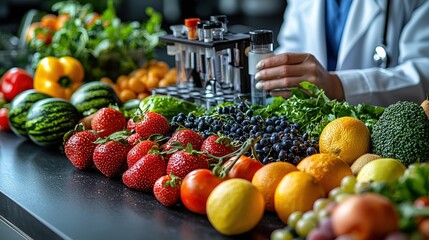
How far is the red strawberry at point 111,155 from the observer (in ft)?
5.24

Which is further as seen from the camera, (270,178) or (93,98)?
(93,98)

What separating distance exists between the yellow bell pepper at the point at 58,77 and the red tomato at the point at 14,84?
0.04m

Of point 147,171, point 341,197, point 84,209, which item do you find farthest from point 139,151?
point 341,197

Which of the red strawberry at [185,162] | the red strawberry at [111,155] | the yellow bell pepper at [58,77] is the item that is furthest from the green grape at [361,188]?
the yellow bell pepper at [58,77]

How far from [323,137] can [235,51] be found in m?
0.55

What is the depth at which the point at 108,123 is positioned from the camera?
1.77 m

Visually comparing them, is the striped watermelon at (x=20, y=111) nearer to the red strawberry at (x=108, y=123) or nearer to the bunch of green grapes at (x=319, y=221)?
the red strawberry at (x=108, y=123)

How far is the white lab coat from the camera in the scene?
229 centimetres

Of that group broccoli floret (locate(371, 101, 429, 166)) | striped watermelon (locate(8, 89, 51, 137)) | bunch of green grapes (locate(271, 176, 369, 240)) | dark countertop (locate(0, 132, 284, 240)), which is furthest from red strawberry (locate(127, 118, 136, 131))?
bunch of green grapes (locate(271, 176, 369, 240))

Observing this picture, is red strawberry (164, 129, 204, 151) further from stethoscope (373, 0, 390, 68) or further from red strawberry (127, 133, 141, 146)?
stethoscope (373, 0, 390, 68)

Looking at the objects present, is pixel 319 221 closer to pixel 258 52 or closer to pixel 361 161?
pixel 361 161

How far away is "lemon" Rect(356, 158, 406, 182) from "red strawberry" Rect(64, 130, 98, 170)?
72 cm

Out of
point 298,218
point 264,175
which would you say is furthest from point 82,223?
point 298,218

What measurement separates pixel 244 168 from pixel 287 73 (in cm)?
72
